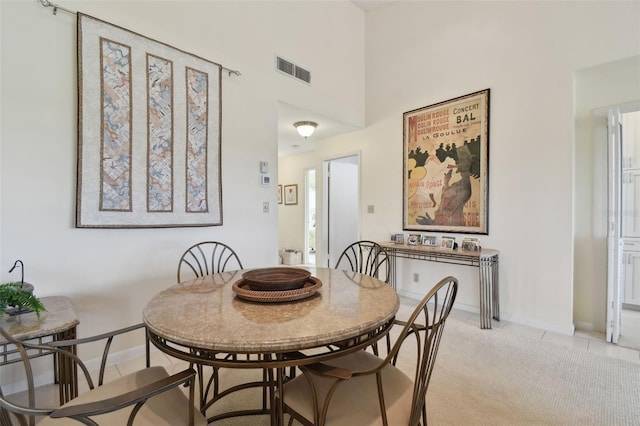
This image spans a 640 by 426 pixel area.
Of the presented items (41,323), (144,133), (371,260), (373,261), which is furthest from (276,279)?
(371,260)

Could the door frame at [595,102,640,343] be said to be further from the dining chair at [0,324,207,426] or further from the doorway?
the dining chair at [0,324,207,426]

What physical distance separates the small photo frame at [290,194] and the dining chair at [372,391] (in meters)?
5.63

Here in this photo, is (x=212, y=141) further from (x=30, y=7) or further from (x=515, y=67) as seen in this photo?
(x=515, y=67)

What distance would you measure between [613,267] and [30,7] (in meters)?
4.87

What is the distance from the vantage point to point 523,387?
200cm

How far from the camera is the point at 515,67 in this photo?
123 inches

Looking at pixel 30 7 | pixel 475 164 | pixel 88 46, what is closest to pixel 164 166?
pixel 88 46

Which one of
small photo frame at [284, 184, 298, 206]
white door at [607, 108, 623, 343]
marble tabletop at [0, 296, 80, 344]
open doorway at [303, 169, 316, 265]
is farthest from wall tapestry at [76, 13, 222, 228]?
small photo frame at [284, 184, 298, 206]

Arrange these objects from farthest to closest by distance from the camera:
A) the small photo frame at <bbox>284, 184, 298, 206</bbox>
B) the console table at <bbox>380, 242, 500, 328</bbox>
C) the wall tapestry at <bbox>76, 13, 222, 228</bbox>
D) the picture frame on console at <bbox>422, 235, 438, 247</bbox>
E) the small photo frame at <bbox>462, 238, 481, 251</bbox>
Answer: the small photo frame at <bbox>284, 184, 298, 206</bbox>, the picture frame on console at <bbox>422, 235, 438, 247</bbox>, the small photo frame at <bbox>462, 238, 481, 251</bbox>, the console table at <bbox>380, 242, 500, 328</bbox>, the wall tapestry at <bbox>76, 13, 222, 228</bbox>

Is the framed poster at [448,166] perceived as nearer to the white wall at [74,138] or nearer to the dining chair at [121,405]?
the white wall at [74,138]

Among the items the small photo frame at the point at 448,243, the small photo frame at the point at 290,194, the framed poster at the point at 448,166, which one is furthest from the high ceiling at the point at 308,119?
the small photo frame at the point at 448,243

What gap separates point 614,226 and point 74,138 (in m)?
4.34

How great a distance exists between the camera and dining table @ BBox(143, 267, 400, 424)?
97 cm

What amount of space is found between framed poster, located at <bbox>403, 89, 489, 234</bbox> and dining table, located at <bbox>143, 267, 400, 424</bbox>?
235cm
